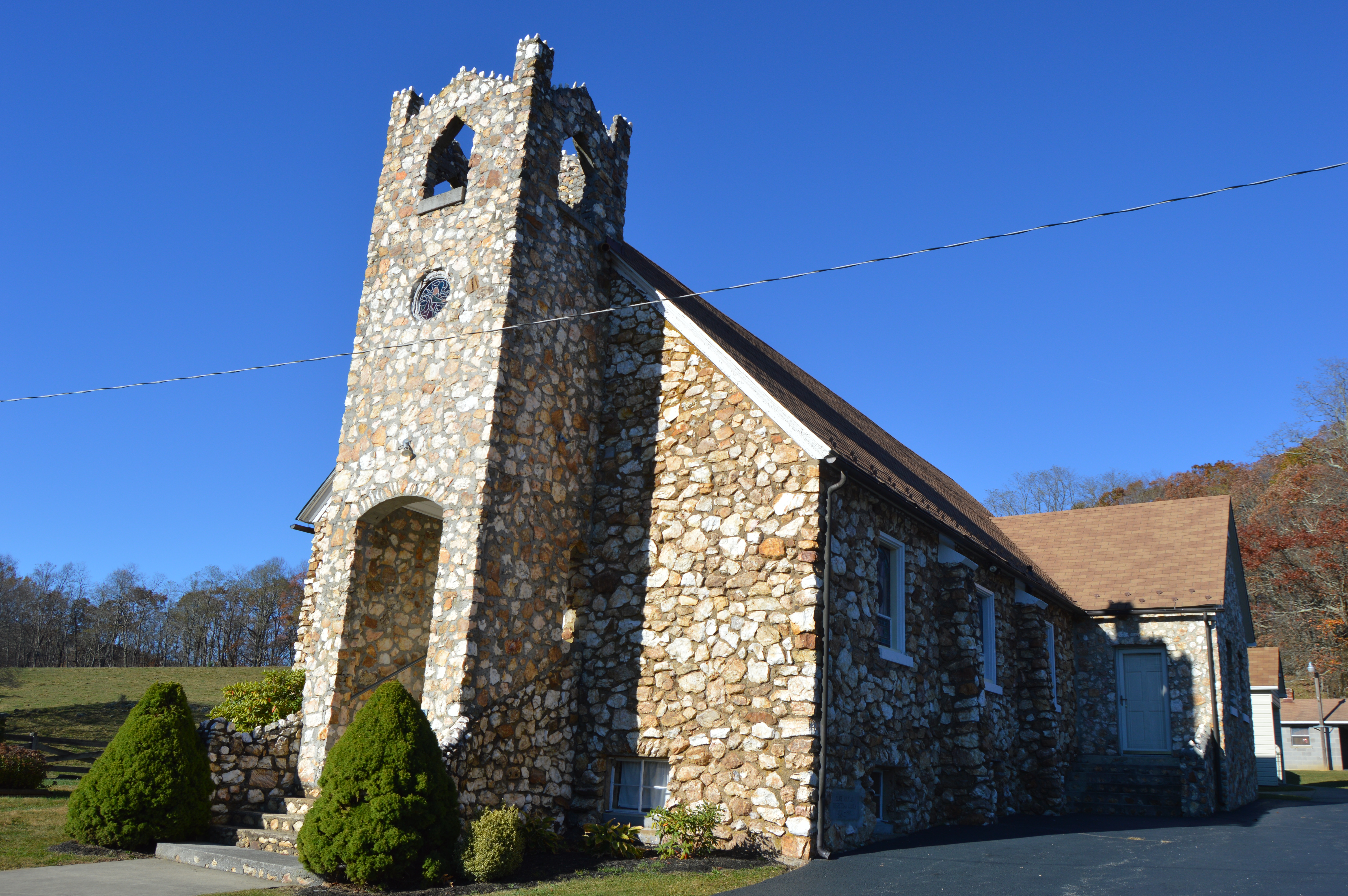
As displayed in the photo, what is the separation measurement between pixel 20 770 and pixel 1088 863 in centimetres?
1489

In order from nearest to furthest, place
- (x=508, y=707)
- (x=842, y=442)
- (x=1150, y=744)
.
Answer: (x=508, y=707)
(x=842, y=442)
(x=1150, y=744)

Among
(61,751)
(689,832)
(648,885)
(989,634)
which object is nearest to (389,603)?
(689,832)

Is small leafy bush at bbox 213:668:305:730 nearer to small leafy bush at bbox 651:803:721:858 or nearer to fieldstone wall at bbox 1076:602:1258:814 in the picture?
small leafy bush at bbox 651:803:721:858

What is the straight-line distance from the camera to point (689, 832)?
386 inches

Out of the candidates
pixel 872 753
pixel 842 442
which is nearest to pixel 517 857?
pixel 872 753

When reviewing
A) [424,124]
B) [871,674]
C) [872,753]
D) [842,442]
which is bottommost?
[872,753]

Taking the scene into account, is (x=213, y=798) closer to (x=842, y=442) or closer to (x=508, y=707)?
(x=508, y=707)

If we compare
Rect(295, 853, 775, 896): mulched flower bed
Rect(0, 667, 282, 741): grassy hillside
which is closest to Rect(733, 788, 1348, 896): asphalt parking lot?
Rect(295, 853, 775, 896): mulched flower bed

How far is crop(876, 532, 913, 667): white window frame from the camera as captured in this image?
40.3ft

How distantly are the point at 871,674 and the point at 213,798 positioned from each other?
7.58 metres

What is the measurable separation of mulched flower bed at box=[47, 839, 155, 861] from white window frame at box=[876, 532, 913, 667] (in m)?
8.59

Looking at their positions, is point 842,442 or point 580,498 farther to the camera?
point 842,442

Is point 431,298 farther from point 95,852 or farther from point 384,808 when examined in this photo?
point 95,852

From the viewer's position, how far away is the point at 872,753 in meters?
11.1
